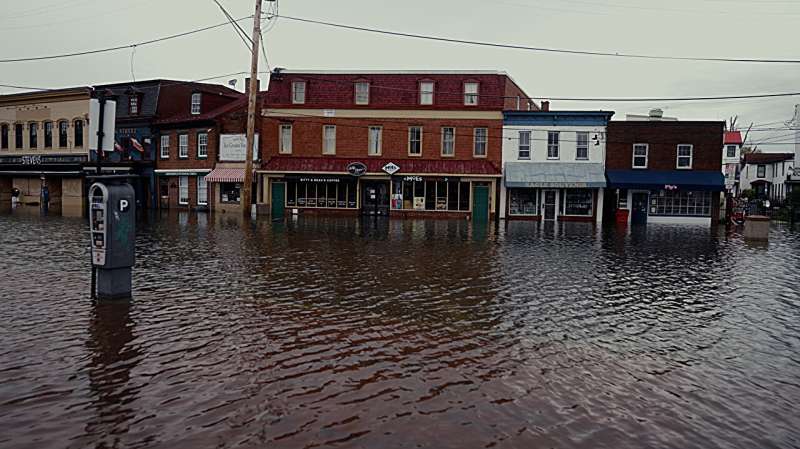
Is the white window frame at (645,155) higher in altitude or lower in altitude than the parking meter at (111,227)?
higher

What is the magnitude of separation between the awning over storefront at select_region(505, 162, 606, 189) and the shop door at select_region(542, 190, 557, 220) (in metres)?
1.28

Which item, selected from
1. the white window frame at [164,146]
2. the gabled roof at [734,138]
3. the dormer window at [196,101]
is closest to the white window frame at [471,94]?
the dormer window at [196,101]

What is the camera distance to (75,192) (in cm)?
4634

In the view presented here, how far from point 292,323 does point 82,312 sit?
2.85 m

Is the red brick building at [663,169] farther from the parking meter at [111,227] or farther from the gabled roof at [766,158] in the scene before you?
the gabled roof at [766,158]

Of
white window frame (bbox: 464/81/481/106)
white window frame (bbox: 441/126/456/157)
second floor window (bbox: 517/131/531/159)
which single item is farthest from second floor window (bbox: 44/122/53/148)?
second floor window (bbox: 517/131/531/159)

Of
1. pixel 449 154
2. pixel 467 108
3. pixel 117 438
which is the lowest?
pixel 117 438

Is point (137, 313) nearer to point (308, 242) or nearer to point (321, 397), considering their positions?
point (321, 397)

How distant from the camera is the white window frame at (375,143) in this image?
3831cm

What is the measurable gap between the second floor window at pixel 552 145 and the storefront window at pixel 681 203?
19.1 ft

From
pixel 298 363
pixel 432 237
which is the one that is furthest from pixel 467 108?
pixel 298 363

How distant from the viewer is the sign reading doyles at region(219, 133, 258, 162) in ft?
131

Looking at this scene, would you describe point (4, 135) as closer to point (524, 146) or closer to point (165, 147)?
point (165, 147)

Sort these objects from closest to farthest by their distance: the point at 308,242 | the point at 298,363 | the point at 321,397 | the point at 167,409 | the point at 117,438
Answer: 1. the point at 117,438
2. the point at 167,409
3. the point at 321,397
4. the point at 298,363
5. the point at 308,242
